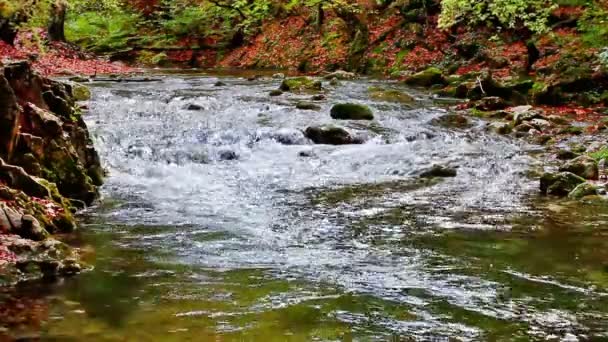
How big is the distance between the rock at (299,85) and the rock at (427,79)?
10.8 ft

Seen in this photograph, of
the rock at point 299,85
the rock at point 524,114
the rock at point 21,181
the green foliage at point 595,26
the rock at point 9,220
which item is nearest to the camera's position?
the rock at point 9,220

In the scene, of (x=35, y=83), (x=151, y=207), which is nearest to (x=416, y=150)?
(x=151, y=207)

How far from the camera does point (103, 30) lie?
141 ft

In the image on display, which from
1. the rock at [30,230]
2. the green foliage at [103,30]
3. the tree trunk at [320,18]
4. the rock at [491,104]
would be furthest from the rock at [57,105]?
the green foliage at [103,30]

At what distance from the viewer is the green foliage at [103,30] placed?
4028 centimetres

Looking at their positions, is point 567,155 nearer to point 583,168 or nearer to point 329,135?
point 583,168

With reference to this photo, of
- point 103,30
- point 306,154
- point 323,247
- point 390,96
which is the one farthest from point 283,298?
point 103,30

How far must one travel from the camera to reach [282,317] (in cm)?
562

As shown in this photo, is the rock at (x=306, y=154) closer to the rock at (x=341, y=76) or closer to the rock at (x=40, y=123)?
the rock at (x=40, y=123)

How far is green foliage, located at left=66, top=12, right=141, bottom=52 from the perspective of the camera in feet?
132

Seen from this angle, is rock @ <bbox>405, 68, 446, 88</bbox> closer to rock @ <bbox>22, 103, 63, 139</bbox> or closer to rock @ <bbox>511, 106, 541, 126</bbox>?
rock @ <bbox>511, 106, 541, 126</bbox>

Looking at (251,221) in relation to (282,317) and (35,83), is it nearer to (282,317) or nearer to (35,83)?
(282,317)

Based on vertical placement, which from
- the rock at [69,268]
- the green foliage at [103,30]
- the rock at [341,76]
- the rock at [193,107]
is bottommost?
the rock at [69,268]

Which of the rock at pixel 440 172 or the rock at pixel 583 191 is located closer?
the rock at pixel 583 191
